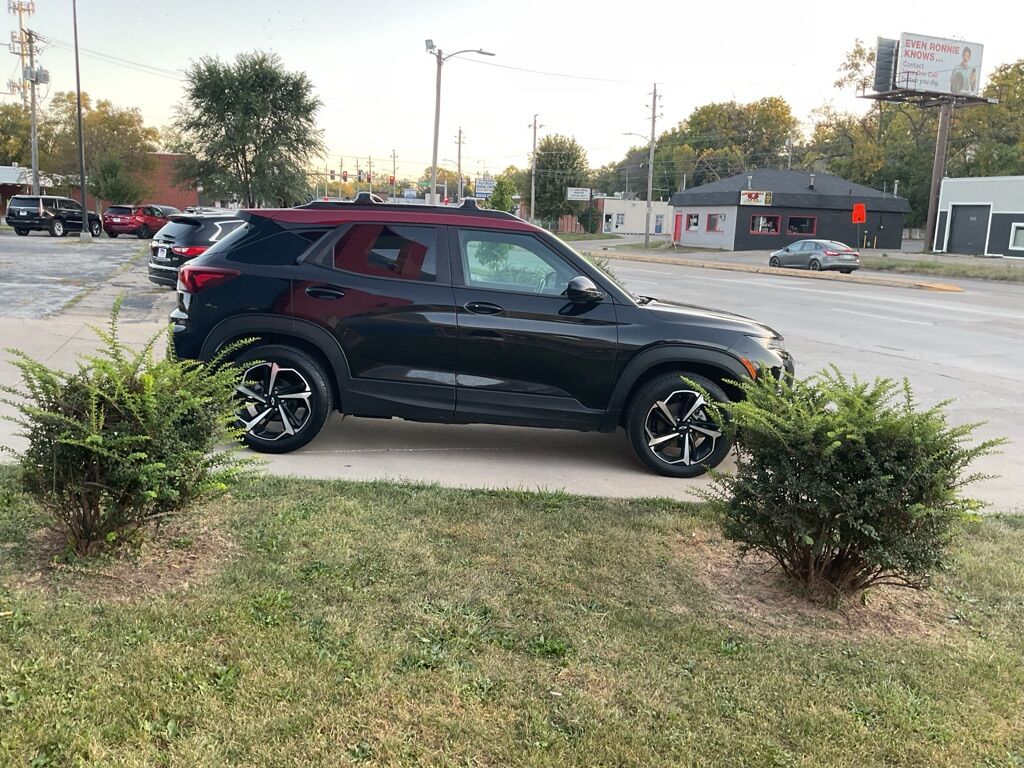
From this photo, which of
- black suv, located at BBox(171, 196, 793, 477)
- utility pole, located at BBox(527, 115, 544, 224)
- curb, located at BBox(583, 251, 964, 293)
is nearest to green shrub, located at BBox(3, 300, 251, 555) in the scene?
black suv, located at BBox(171, 196, 793, 477)

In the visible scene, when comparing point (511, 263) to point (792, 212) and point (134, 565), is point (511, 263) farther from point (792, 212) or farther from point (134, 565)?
point (792, 212)

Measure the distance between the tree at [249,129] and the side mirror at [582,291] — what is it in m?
30.9

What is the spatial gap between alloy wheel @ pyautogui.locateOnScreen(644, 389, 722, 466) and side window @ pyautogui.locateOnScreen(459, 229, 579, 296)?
112 centimetres

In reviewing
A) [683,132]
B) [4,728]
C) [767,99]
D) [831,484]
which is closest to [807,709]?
[831,484]

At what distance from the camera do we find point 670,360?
233 inches

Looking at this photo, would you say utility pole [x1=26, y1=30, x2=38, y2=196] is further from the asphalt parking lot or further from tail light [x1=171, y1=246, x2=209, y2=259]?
tail light [x1=171, y1=246, x2=209, y2=259]

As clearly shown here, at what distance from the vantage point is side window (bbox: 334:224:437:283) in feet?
19.7

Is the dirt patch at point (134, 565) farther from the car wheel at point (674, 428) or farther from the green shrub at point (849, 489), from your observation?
the car wheel at point (674, 428)

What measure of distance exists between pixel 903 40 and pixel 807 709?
60551 mm

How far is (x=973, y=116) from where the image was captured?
74.4 m

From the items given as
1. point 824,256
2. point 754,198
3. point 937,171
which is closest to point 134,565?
point 824,256

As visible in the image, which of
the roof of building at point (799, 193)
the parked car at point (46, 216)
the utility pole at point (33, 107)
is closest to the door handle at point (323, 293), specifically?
the parked car at point (46, 216)

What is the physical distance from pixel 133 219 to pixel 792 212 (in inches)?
1560

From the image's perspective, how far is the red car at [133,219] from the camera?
40750 millimetres
